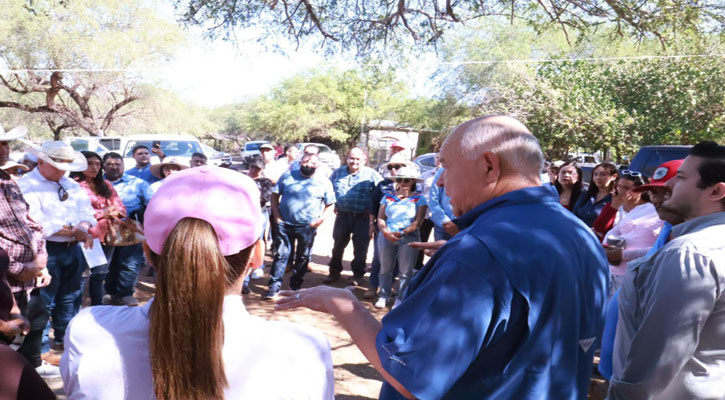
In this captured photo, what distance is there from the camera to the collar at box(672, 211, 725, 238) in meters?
2.13

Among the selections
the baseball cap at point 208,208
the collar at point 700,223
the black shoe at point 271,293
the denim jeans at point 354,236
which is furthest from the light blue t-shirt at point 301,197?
the baseball cap at point 208,208

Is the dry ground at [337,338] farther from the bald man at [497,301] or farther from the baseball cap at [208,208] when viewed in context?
the baseball cap at [208,208]

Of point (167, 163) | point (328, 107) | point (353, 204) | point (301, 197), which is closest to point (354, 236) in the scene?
point (353, 204)

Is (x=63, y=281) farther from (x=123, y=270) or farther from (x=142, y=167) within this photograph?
(x=142, y=167)

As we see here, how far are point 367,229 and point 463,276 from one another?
585cm

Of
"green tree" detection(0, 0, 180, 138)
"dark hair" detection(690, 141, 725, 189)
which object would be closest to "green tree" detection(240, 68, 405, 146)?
"green tree" detection(0, 0, 180, 138)

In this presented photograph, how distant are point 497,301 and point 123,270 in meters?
5.42

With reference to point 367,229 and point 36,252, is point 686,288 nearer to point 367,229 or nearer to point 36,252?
point 36,252

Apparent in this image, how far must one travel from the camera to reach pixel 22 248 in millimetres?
3330

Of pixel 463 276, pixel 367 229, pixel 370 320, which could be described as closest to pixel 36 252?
pixel 370 320

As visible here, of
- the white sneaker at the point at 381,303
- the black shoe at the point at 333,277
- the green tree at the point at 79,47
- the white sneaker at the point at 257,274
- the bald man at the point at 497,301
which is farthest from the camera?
the green tree at the point at 79,47

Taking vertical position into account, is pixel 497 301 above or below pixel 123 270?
above

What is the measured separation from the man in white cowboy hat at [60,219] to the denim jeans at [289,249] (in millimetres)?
2307

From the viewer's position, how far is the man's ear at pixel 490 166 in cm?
165
